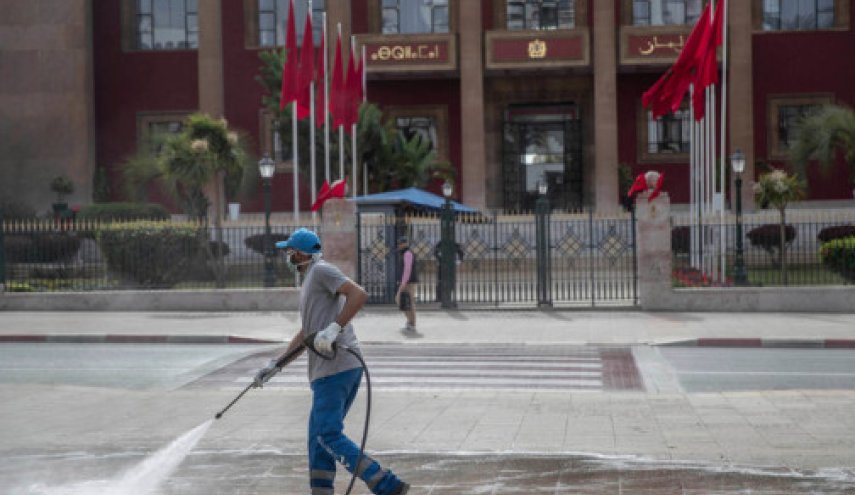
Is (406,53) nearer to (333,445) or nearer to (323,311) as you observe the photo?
(323,311)

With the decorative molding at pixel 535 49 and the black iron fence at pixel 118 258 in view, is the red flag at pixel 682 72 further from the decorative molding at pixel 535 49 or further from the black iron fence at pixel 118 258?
the black iron fence at pixel 118 258

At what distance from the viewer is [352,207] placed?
90.3 feet

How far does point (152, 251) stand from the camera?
96.0 feet

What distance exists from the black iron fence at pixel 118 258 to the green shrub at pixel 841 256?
12.6 metres

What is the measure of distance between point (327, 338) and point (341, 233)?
2036 centimetres

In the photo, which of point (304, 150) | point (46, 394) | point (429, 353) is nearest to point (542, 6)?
point (304, 150)

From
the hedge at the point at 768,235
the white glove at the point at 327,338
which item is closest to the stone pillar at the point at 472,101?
the hedge at the point at 768,235

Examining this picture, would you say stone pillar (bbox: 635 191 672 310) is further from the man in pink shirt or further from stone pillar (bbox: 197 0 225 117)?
stone pillar (bbox: 197 0 225 117)

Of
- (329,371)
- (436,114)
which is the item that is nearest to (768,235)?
(436,114)

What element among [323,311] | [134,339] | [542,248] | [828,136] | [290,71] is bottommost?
[134,339]

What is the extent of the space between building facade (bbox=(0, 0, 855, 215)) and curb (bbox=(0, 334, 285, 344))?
73.2 ft

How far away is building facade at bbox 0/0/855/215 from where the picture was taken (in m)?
43.4

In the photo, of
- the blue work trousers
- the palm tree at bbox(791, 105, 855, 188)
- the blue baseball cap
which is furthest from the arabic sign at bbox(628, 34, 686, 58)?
the blue work trousers

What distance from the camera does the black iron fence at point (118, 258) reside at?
28984 millimetres
